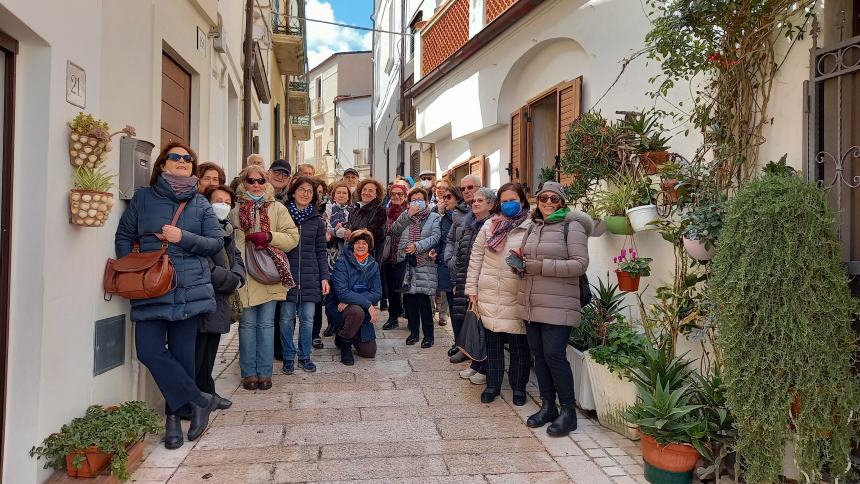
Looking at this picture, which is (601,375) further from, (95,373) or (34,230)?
(34,230)

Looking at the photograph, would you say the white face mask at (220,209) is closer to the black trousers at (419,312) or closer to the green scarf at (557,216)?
the green scarf at (557,216)

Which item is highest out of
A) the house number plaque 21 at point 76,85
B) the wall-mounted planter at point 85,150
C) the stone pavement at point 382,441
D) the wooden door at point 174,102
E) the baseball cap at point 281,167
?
the wooden door at point 174,102

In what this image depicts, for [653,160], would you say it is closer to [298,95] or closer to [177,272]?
[177,272]

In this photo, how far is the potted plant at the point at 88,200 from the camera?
3.24 metres

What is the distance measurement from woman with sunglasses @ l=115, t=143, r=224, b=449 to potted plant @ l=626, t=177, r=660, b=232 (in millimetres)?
3028

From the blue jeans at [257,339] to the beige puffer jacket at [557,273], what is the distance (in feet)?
7.56

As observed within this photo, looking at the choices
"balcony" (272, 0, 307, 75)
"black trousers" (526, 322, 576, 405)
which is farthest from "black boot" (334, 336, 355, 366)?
"balcony" (272, 0, 307, 75)

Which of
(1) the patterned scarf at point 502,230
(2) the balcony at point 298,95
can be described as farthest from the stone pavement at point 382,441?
(2) the balcony at point 298,95

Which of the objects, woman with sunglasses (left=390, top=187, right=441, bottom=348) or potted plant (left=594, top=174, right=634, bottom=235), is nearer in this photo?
potted plant (left=594, top=174, right=634, bottom=235)

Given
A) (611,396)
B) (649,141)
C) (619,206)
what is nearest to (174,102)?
(619,206)

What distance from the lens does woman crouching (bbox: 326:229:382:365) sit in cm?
619

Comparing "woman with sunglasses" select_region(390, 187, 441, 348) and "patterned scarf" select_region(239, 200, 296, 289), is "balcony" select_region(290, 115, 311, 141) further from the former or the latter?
"patterned scarf" select_region(239, 200, 296, 289)

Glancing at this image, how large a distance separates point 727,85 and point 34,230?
4.24m

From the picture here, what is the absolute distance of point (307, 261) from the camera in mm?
5680
